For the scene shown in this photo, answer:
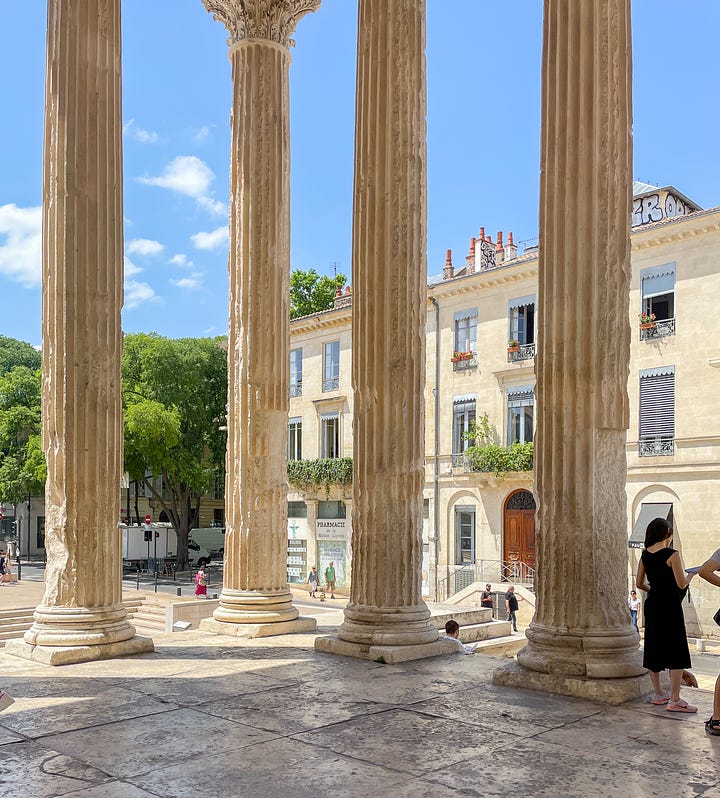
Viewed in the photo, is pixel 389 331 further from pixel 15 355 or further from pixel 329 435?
pixel 15 355

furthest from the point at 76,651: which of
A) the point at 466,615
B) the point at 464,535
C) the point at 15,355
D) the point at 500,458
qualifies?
the point at 15,355

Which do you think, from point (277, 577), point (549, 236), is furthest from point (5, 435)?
point (549, 236)

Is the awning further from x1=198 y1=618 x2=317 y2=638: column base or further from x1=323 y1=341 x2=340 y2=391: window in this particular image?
x1=198 y1=618 x2=317 y2=638: column base

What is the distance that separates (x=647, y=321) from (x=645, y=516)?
662 cm

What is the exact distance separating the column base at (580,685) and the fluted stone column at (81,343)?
4662 mm

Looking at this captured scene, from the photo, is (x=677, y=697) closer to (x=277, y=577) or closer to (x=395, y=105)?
(x=277, y=577)

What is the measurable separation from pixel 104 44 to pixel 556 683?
9092 mm

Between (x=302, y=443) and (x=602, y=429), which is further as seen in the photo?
(x=302, y=443)

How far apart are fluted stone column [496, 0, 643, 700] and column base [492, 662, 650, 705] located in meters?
0.04

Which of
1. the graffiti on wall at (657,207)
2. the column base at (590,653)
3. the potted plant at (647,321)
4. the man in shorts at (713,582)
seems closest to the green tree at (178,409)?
the graffiti on wall at (657,207)

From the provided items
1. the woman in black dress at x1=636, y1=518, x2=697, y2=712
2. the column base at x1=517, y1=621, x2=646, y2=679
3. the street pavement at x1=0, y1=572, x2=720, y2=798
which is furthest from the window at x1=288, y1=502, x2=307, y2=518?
the woman in black dress at x1=636, y1=518, x2=697, y2=712

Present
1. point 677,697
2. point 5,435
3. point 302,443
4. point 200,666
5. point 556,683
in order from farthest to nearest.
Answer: point 5,435, point 302,443, point 200,666, point 556,683, point 677,697

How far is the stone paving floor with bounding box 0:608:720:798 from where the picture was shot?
629cm

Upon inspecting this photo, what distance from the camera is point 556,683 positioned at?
917 centimetres
